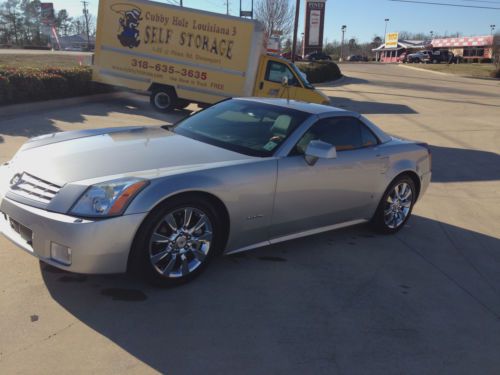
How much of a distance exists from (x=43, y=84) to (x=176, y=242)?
989 centimetres

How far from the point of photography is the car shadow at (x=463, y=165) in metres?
8.89

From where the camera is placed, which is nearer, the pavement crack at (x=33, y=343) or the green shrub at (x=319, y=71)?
the pavement crack at (x=33, y=343)

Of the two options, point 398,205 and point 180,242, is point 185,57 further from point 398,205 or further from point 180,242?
point 180,242

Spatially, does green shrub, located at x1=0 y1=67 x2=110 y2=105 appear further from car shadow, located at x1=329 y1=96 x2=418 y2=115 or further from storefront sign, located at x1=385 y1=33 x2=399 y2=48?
storefront sign, located at x1=385 y1=33 x2=399 y2=48

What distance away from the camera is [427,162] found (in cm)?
604

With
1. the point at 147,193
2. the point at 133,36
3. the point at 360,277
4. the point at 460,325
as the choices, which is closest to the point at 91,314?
the point at 147,193

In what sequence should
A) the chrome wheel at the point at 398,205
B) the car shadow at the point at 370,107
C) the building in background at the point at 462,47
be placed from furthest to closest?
the building in background at the point at 462,47
the car shadow at the point at 370,107
the chrome wheel at the point at 398,205

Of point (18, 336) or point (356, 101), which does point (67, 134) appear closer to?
point (18, 336)

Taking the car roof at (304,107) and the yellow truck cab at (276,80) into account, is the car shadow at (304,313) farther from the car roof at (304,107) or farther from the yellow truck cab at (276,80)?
the yellow truck cab at (276,80)

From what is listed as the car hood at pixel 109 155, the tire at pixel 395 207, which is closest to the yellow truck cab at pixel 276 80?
the tire at pixel 395 207

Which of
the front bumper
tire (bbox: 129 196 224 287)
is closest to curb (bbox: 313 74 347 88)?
tire (bbox: 129 196 224 287)

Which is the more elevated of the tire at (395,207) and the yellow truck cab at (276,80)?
the yellow truck cab at (276,80)

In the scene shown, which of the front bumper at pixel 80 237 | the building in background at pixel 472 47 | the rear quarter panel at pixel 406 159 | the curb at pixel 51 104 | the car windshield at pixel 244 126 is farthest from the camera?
the building in background at pixel 472 47

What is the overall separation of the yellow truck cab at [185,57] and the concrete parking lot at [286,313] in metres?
8.51
